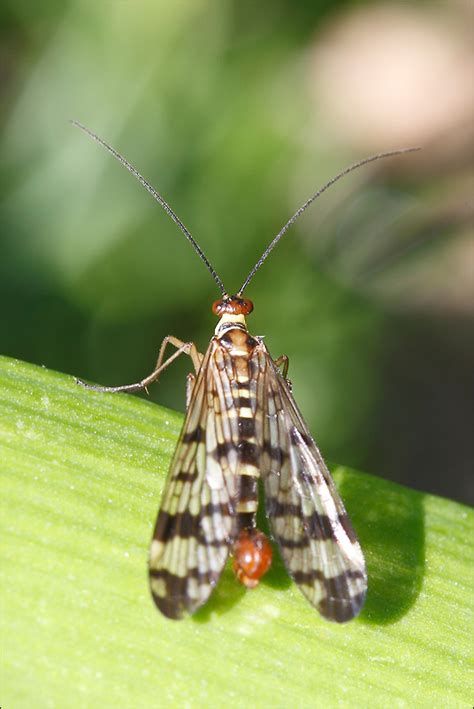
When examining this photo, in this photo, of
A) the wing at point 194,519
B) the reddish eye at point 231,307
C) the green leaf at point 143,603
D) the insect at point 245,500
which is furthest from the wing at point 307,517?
the reddish eye at point 231,307

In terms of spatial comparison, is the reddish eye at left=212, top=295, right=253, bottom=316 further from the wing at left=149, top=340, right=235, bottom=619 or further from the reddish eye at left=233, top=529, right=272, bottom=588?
the reddish eye at left=233, top=529, right=272, bottom=588

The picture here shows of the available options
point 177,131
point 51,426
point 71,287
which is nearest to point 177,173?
point 177,131

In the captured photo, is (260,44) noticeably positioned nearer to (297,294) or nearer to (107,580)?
(297,294)

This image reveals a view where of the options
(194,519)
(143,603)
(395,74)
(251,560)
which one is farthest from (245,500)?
(395,74)

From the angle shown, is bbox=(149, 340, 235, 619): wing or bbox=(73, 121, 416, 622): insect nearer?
bbox=(149, 340, 235, 619): wing

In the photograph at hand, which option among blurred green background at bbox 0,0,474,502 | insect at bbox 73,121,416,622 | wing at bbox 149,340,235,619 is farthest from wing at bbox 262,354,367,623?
blurred green background at bbox 0,0,474,502

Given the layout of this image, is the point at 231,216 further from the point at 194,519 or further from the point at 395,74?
the point at 194,519

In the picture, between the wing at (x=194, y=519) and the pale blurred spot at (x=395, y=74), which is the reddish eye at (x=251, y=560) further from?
the pale blurred spot at (x=395, y=74)
